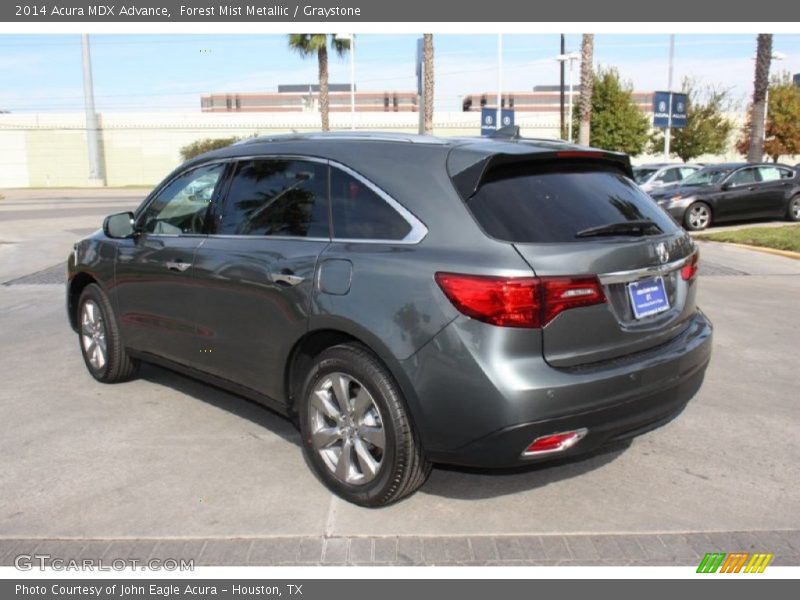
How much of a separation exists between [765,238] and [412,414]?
13.0 m

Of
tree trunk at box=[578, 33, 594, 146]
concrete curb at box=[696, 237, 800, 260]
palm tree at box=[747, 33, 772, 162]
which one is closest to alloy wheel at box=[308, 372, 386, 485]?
concrete curb at box=[696, 237, 800, 260]

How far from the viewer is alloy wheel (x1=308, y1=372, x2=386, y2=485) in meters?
3.49

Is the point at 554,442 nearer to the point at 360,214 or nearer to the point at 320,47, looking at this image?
the point at 360,214

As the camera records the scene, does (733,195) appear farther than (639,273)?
Yes

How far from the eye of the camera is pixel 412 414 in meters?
3.26

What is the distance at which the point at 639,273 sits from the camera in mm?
3393

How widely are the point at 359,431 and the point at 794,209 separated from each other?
1827 centimetres

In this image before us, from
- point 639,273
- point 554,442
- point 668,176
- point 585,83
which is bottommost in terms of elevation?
point 554,442

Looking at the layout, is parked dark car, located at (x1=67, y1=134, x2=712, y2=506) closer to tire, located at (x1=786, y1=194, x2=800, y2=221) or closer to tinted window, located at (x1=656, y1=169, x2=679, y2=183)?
tire, located at (x1=786, y1=194, x2=800, y2=221)

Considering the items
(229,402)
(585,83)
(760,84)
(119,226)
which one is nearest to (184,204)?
(119,226)

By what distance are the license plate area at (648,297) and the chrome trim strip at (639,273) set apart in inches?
1.1

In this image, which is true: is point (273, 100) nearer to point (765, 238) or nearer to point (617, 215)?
point (765, 238)

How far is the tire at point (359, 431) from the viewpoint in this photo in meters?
3.34

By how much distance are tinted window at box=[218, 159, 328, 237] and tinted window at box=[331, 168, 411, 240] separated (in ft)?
0.27
